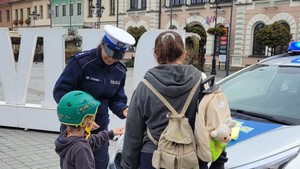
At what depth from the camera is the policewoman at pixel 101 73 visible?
9.45 ft

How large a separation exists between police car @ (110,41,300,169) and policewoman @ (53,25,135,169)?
0.33 metres

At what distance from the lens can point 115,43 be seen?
9.33 feet

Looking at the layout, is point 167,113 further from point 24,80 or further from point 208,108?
point 24,80

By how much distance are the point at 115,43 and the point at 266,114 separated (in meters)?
1.51

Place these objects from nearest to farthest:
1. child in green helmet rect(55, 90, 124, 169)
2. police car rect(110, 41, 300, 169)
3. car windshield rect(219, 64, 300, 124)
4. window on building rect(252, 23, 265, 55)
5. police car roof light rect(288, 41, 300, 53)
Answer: child in green helmet rect(55, 90, 124, 169), police car rect(110, 41, 300, 169), car windshield rect(219, 64, 300, 124), police car roof light rect(288, 41, 300, 53), window on building rect(252, 23, 265, 55)

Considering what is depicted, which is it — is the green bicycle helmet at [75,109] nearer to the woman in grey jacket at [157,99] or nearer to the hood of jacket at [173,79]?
the woman in grey jacket at [157,99]

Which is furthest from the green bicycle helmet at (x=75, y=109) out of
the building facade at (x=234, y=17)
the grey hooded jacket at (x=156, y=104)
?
the building facade at (x=234, y=17)

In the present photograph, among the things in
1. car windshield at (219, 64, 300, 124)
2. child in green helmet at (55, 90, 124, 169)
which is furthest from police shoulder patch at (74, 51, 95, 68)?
car windshield at (219, 64, 300, 124)

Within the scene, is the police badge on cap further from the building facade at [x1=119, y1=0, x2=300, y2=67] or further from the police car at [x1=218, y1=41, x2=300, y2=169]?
the building facade at [x1=119, y1=0, x2=300, y2=67]

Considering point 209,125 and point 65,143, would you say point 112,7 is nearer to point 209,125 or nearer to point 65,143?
point 65,143

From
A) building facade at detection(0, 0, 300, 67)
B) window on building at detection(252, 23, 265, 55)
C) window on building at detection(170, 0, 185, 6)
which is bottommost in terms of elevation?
window on building at detection(252, 23, 265, 55)

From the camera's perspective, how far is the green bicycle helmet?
233cm

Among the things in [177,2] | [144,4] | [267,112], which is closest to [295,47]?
[267,112]

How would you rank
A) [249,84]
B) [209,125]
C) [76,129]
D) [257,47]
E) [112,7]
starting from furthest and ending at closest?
1. [112,7]
2. [257,47]
3. [249,84]
4. [76,129]
5. [209,125]
